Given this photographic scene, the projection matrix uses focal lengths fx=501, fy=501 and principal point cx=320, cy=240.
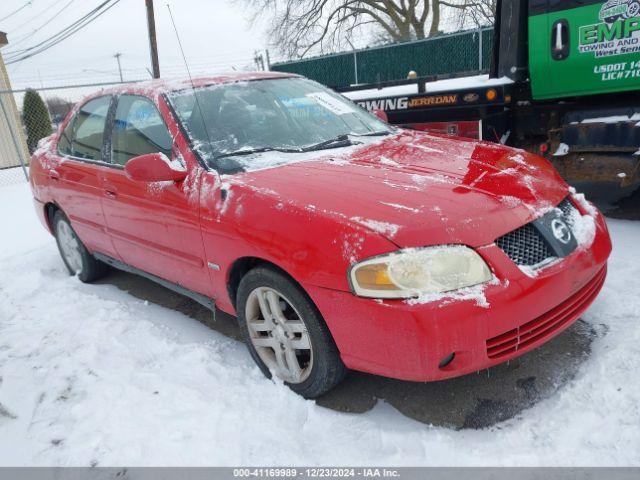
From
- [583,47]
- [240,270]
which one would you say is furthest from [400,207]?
[583,47]

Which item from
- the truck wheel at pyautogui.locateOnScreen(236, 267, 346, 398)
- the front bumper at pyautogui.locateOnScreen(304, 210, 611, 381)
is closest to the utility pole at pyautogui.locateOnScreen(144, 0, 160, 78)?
the truck wheel at pyautogui.locateOnScreen(236, 267, 346, 398)

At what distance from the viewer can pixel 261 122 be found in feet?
10.4

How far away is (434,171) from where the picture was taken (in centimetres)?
253

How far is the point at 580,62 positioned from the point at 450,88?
51.6 inches

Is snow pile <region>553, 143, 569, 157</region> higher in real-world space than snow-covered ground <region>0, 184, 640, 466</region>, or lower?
higher

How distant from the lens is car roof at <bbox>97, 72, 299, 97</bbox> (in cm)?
330

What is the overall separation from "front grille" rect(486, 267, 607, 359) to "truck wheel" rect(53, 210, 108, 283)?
3505mm

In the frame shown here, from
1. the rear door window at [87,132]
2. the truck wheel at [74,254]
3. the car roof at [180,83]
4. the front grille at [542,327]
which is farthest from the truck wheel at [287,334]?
the truck wheel at [74,254]

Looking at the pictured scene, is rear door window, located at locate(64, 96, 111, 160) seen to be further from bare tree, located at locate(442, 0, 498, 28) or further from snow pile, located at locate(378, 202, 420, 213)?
bare tree, located at locate(442, 0, 498, 28)

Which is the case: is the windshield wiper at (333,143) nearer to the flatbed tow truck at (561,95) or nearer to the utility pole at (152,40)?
the flatbed tow truck at (561,95)

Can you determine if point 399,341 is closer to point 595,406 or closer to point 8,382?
point 595,406

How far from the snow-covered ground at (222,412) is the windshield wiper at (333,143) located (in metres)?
1.29

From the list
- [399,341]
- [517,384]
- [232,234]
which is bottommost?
[517,384]

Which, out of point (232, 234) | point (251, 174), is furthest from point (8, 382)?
point (251, 174)
